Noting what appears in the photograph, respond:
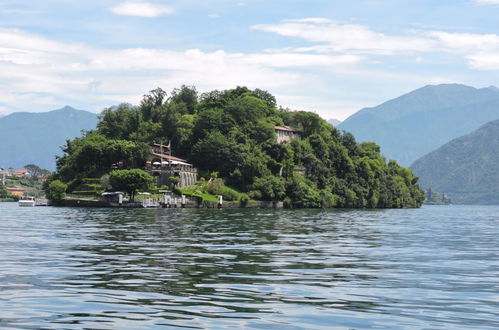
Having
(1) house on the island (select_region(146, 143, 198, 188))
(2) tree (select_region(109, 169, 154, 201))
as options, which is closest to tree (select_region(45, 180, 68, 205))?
(2) tree (select_region(109, 169, 154, 201))

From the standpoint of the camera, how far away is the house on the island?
175625 millimetres

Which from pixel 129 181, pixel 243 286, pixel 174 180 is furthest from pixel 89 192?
pixel 243 286

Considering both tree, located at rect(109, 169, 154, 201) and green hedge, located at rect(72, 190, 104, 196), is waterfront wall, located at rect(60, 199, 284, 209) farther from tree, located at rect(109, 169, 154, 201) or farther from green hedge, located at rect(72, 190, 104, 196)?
tree, located at rect(109, 169, 154, 201)

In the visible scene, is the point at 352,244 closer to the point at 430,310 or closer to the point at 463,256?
the point at 463,256

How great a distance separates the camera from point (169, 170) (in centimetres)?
17588

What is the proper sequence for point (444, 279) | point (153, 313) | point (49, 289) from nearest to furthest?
point (153, 313), point (49, 289), point (444, 279)

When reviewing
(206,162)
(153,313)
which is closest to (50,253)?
(153,313)

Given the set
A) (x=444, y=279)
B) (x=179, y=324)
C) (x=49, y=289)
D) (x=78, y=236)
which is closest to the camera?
(x=179, y=324)

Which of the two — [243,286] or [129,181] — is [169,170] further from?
[243,286]

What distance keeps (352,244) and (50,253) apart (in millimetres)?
20750

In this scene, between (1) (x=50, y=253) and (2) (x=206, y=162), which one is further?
(2) (x=206, y=162)

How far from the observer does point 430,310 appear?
69.4ft

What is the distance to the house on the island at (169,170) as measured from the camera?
6914 inches

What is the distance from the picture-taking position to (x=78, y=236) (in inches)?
2045
